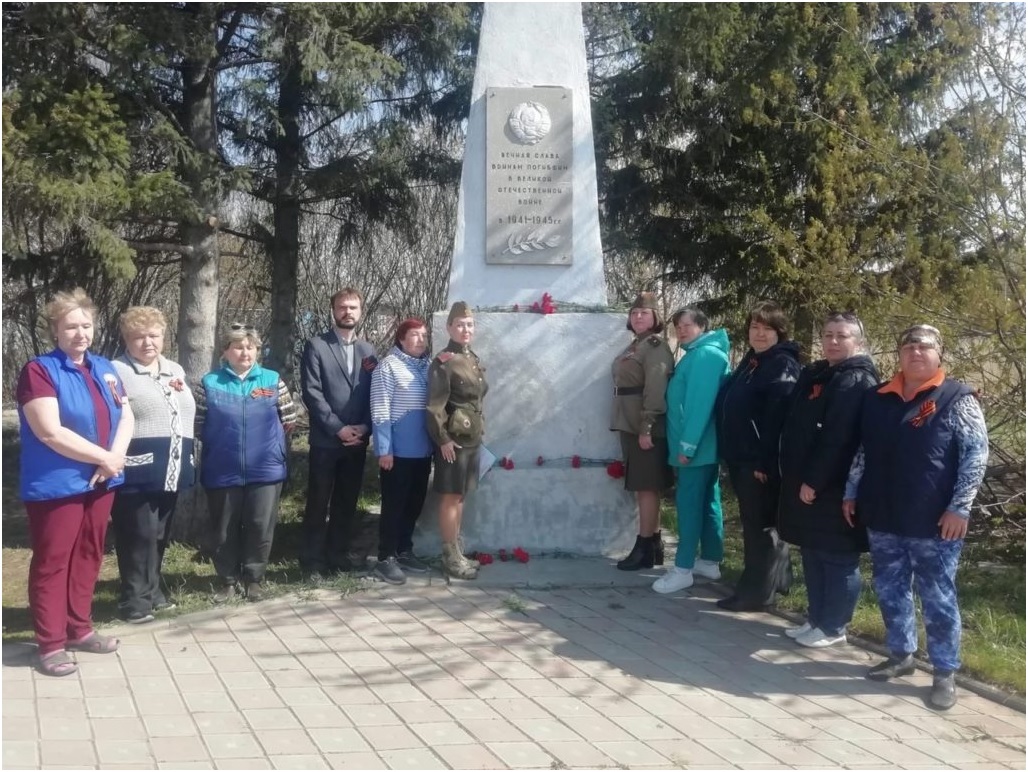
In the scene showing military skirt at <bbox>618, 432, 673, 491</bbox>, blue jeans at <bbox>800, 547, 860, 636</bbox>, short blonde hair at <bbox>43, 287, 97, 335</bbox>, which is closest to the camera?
short blonde hair at <bbox>43, 287, 97, 335</bbox>

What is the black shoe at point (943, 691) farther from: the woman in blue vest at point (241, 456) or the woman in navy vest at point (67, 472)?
the woman in navy vest at point (67, 472)

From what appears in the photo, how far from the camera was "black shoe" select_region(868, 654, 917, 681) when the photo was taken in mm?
4594

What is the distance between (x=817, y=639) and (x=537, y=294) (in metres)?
3.01

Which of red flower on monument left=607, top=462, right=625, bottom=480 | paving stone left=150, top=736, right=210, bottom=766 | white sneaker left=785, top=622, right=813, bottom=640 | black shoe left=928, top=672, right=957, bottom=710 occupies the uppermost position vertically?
red flower on monument left=607, top=462, right=625, bottom=480

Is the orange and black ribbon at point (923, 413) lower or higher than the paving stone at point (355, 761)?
higher

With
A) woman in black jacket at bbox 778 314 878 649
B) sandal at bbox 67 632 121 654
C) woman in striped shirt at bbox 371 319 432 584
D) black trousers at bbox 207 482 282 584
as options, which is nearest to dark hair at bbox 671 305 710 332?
woman in black jacket at bbox 778 314 878 649

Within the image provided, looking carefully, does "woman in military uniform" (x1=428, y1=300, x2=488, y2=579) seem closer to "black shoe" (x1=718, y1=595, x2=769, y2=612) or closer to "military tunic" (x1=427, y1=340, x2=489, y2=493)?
"military tunic" (x1=427, y1=340, x2=489, y2=493)

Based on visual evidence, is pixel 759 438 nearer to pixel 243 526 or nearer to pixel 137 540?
pixel 243 526

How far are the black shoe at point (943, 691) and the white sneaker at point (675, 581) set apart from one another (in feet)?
6.08

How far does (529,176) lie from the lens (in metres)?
6.95

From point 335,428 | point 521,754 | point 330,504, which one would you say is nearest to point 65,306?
point 335,428

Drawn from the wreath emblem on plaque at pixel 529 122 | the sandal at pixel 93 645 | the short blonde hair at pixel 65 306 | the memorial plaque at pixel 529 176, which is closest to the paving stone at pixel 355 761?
the sandal at pixel 93 645

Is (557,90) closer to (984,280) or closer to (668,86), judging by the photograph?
(668,86)

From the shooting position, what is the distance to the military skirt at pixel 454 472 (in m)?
6.09
